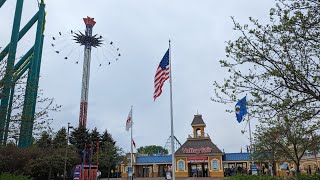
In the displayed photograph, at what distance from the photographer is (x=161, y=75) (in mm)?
16359

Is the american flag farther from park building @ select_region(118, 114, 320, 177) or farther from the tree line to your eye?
park building @ select_region(118, 114, 320, 177)

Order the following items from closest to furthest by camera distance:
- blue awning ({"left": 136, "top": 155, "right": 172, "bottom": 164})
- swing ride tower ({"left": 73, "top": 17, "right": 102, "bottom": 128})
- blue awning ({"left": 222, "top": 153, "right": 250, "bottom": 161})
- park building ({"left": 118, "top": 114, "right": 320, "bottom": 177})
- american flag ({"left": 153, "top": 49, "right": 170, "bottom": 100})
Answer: american flag ({"left": 153, "top": 49, "right": 170, "bottom": 100}), park building ({"left": 118, "top": 114, "right": 320, "bottom": 177}), blue awning ({"left": 222, "top": 153, "right": 250, "bottom": 161}), blue awning ({"left": 136, "top": 155, "right": 172, "bottom": 164}), swing ride tower ({"left": 73, "top": 17, "right": 102, "bottom": 128})

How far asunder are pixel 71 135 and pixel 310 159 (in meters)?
40.3

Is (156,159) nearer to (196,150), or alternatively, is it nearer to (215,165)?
(196,150)

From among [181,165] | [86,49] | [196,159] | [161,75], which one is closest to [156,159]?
[181,165]

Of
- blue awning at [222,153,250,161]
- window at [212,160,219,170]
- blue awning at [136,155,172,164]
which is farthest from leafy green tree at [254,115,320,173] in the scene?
blue awning at [136,155,172,164]

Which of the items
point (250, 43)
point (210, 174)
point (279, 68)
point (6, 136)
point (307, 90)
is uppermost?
point (250, 43)

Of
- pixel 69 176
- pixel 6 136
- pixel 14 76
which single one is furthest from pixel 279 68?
pixel 69 176

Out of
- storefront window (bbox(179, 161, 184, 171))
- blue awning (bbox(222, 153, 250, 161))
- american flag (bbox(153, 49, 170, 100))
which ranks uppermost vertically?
american flag (bbox(153, 49, 170, 100))

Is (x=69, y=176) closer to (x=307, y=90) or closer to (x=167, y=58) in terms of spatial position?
(x=167, y=58)

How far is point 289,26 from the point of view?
8.97m

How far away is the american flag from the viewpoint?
15984 millimetres

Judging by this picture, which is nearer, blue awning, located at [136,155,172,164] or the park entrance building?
the park entrance building

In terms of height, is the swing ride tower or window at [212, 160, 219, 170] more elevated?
the swing ride tower
